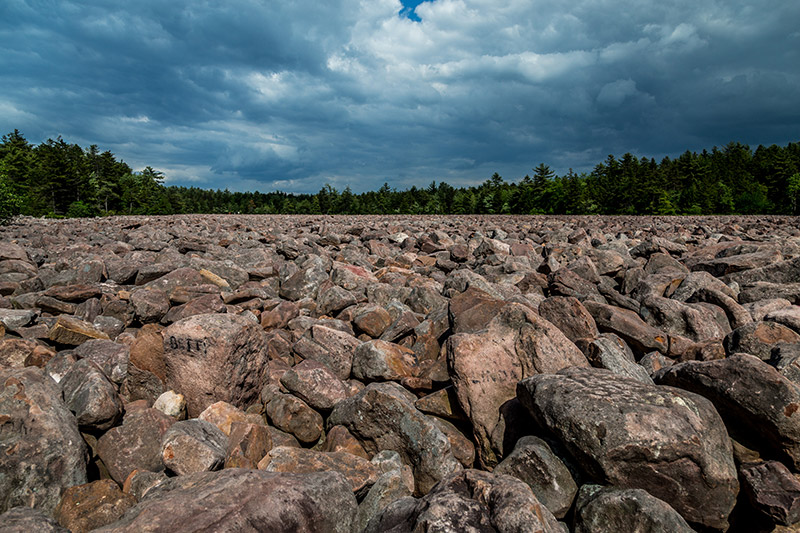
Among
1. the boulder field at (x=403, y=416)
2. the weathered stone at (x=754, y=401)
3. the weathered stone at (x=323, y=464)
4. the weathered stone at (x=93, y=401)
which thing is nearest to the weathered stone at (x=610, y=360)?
the boulder field at (x=403, y=416)

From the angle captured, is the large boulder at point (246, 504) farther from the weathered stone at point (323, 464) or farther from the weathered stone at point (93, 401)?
the weathered stone at point (93, 401)

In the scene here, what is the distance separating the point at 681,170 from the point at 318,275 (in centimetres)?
9920

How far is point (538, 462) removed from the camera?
2.85m

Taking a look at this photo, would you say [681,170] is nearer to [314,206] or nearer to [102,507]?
[314,206]

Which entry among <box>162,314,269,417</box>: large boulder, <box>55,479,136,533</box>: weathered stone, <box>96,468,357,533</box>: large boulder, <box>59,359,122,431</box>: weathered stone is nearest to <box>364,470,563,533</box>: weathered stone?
<box>96,468,357,533</box>: large boulder

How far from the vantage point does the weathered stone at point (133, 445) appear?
3184mm

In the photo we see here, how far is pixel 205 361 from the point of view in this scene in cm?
395

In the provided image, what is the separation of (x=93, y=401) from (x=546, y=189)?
83004mm

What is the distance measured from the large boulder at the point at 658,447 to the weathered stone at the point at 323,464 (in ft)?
4.50

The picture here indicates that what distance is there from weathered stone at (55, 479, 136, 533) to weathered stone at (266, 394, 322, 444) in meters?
1.20

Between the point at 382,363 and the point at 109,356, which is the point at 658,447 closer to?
the point at 382,363

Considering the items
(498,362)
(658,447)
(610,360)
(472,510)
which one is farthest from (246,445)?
(610,360)

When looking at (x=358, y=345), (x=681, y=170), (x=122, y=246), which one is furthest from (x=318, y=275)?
(x=681, y=170)

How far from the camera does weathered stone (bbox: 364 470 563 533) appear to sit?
2.10 metres
